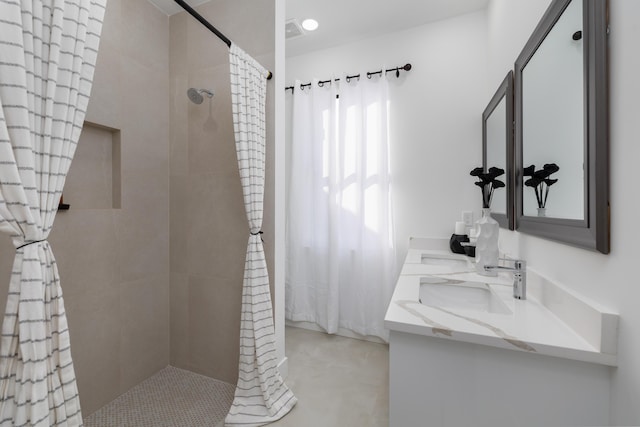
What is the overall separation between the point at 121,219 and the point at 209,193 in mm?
551

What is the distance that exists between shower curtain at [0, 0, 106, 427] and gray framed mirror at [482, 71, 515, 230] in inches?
74.7

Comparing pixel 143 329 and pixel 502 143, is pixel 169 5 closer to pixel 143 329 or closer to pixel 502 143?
pixel 143 329

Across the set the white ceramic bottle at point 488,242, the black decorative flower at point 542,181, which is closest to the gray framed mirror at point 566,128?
the black decorative flower at point 542,181

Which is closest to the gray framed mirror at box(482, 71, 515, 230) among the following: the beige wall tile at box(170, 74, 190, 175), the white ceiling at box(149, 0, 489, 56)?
the white ceiling at box(149, 0, 489, 56)

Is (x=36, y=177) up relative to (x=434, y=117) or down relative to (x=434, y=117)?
down

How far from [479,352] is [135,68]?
2.37 meters

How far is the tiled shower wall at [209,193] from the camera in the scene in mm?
1773

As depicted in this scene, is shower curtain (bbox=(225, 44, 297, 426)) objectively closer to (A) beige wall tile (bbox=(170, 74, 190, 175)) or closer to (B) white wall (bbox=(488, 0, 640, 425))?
(A) beige wall tile (bbox=(170, 74, 190, 175))

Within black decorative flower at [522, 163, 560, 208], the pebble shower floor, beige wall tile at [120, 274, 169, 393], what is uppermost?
black decorative flower at [522, 163, 560, 208]

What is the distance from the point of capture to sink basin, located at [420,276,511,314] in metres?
1.27

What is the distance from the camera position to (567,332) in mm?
789

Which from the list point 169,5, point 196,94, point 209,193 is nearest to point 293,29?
point 169,5

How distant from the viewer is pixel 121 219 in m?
1.71

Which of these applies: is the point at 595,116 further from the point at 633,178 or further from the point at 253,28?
the point at 253,28
